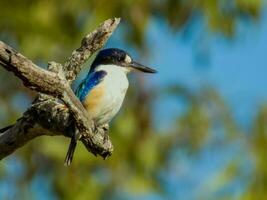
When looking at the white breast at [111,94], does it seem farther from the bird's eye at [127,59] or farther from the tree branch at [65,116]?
the tree branch at [65,116]

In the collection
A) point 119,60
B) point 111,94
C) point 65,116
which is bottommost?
point 65,116

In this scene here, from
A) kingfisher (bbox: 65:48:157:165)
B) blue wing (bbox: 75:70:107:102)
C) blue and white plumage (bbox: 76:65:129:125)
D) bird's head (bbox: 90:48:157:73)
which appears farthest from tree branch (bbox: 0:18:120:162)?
bird's head (bbox: 90:48:157:73)

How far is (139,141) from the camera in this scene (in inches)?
294

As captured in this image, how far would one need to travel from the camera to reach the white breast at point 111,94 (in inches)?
152

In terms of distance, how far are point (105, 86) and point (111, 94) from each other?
68 millimetres

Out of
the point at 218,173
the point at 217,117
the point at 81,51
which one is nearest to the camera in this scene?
the point at 81,51

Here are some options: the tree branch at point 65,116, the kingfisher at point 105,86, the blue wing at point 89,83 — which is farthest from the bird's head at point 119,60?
the tree branch at point 65,116

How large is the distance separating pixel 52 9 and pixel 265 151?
5.54ft

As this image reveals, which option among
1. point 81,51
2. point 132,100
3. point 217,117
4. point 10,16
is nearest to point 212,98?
point 217,117

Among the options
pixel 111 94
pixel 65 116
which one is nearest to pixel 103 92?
pixel 111 94

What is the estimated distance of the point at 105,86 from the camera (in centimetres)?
411

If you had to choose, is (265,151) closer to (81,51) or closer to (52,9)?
(52,9)

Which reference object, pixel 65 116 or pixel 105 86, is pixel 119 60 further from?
pixel 65 116

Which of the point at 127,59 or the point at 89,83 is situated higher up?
the point at 127,59
